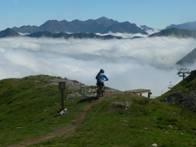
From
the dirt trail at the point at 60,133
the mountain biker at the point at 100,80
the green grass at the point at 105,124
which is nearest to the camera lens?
the green grass at the point at 105,124

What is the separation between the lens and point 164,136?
41.7 meters

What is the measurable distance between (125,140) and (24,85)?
55.8 m

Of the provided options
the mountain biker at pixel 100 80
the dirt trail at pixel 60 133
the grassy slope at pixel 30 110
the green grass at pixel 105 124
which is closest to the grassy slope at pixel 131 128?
the green grass at pixel 105 124

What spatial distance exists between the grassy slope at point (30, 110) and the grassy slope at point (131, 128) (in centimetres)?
382

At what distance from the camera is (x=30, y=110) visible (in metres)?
65.4

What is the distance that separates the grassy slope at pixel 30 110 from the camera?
48469 millimetres

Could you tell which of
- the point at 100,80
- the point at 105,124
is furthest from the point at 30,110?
the point at 105,124

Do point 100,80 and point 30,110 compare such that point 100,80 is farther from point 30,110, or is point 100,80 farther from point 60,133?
point 60,133

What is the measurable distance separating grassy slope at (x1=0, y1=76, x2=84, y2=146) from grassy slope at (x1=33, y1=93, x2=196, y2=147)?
3819 mm

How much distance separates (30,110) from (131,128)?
23655mm

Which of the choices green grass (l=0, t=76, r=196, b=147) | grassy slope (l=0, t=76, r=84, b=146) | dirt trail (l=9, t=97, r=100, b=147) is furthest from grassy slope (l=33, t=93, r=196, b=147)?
grassy slope (l=0, t=76, r=84, b=146)

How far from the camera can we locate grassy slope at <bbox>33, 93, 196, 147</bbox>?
3953 centimetres

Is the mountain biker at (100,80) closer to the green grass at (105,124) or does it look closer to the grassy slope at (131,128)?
the green grass at (105,124)

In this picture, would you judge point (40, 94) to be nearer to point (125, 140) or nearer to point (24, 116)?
point (24, 116)
